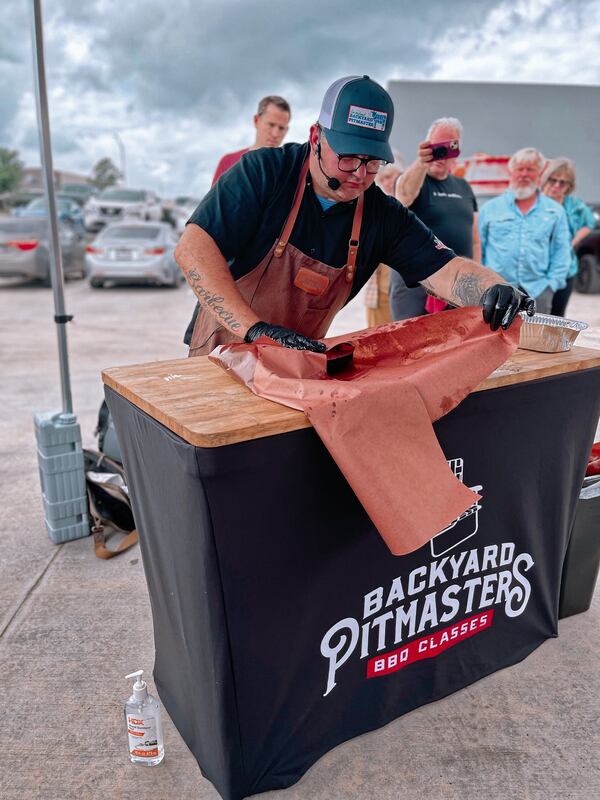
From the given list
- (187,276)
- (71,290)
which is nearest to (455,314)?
(187,276)

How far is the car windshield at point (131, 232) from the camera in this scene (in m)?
11.3

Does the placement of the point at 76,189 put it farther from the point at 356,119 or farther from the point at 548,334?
the point at 548,334

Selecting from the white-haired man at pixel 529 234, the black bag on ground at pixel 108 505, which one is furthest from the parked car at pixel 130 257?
the black bag on ground at pixel 108 505

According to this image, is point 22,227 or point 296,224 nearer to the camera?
point 296,224

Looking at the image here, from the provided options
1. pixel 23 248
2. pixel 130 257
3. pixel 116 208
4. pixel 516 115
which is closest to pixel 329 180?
pixel 130 257

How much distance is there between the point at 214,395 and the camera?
1530 millimetres

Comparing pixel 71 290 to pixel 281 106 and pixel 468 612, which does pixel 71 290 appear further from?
pixel 468 612

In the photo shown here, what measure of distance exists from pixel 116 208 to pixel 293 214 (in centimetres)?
1801

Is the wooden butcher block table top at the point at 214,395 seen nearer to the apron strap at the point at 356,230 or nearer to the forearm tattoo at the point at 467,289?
the forearm tattoo at the point at 467,289

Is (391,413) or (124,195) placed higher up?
(124,195)

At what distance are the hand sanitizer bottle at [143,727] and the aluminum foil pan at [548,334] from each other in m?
1.55

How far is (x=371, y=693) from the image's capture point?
182 cm

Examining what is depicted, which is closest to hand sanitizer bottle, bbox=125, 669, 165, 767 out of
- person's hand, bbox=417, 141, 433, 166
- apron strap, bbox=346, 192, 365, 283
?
apron strap, bbox=346, 192, 365, 283

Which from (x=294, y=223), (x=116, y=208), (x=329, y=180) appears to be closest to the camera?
(x=329, y=180)
